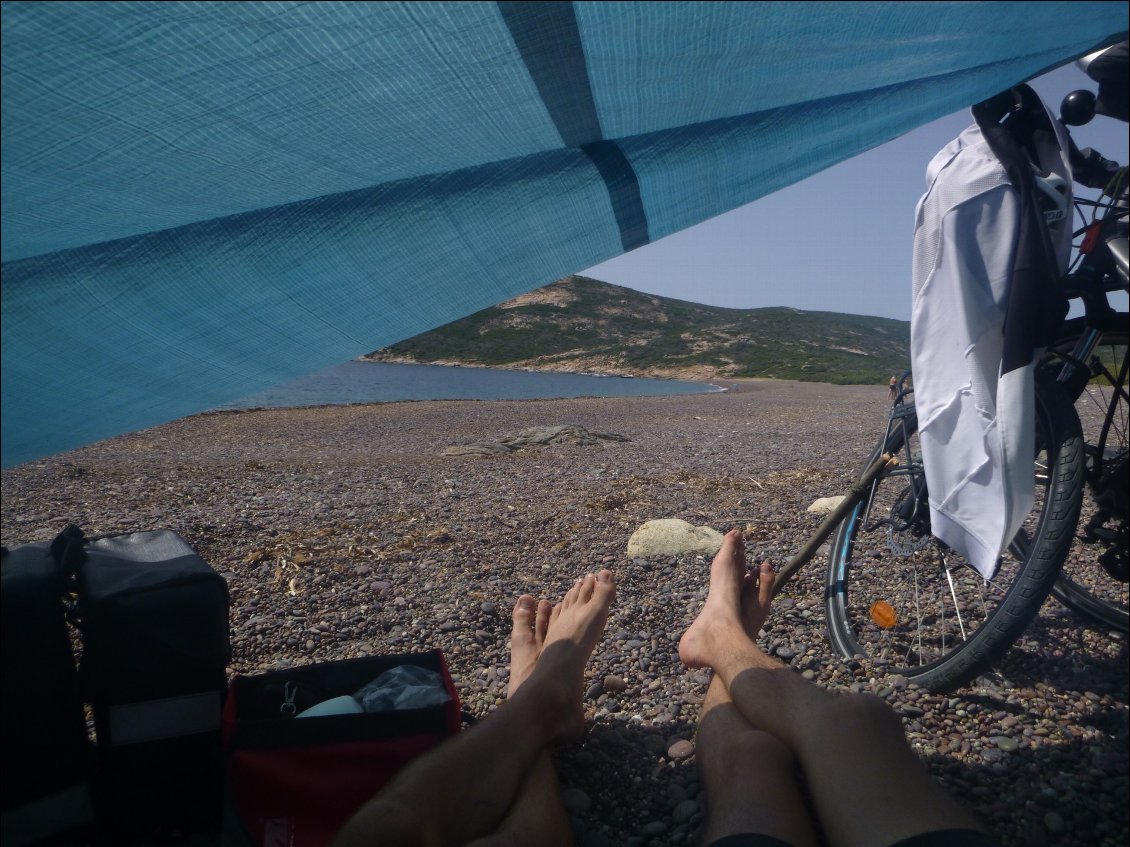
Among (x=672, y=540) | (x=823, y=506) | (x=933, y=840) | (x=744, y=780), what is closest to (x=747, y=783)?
(x=744, y=780)

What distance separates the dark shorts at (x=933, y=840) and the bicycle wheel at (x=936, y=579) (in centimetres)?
70

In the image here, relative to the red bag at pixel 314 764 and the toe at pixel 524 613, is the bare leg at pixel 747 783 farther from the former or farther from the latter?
the toe at pixel 524 613

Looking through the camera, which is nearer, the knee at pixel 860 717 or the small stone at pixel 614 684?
the knee at pixel 860 717

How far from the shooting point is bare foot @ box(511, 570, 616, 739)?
1641mm

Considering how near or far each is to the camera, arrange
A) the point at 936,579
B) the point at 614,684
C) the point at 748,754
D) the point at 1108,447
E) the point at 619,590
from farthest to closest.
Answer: the point at 619,590 < the point at 936,579 < the point at 614,684 < the point at 1108,447 < the point at 748,754

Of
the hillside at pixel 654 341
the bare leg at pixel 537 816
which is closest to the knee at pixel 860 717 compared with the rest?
the bare leg at pixel 537 816

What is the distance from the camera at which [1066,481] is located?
5.11ft

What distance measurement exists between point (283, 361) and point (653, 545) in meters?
1.88

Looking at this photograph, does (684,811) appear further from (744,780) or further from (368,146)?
(368,146)

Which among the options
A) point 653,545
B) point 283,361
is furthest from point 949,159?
point 653,545

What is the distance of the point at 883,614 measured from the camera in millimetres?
2068

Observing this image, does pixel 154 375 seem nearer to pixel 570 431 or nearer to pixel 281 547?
pixel 281 547

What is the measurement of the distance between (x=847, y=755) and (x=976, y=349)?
0.84m

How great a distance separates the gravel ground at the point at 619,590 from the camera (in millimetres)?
1528
